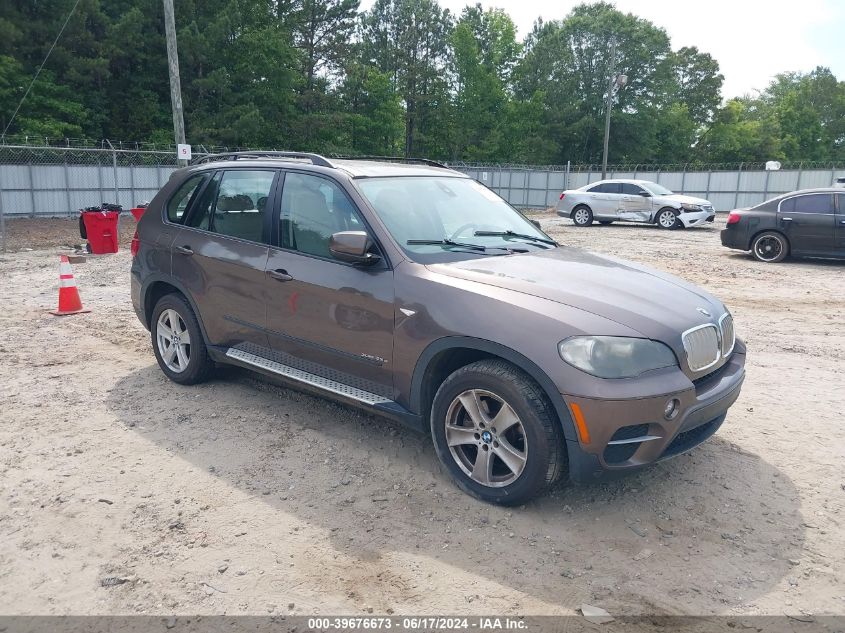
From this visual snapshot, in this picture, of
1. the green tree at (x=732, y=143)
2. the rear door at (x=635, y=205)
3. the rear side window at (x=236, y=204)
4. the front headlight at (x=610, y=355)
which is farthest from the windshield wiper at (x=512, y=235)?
the green tree at (x=732, y=143)

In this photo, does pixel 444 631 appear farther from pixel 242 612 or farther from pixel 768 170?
pixel 768 170

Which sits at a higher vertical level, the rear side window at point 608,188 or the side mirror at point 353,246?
the rear side window at point 608,188

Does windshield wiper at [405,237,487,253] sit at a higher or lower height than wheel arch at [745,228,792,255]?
higher

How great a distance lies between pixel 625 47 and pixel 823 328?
59.3 m

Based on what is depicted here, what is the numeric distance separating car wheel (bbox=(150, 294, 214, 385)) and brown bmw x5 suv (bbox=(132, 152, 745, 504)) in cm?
2

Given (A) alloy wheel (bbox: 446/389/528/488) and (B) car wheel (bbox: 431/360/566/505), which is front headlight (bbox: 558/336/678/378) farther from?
(A) alloy wheel (bbox: 446/389/528/488)

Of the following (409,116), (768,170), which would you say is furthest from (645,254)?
(409,116)

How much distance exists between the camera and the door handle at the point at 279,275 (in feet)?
14.4

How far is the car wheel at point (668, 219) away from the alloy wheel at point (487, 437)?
792 inches

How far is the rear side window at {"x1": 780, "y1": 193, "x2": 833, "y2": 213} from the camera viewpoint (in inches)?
492

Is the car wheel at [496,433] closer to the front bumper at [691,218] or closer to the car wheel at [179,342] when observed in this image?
the car wheel at [179,342]

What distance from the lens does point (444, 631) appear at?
105 inches

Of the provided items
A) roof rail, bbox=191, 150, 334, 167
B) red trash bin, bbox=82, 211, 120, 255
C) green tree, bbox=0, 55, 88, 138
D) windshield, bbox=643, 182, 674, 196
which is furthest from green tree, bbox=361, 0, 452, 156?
roof rail, bbox=191, 150, 334, 167

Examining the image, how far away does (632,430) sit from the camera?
10.6 ft
